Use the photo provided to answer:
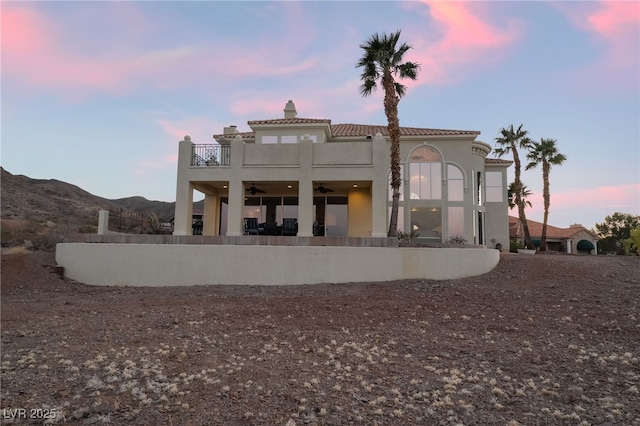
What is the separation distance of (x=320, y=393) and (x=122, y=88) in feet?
64.8

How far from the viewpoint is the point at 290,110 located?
24688 millimetres

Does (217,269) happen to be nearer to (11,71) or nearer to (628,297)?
(11,71)

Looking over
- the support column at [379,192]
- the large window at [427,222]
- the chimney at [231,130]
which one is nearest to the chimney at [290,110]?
the chimney at [231,130]

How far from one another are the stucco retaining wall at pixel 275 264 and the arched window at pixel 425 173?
33.2 ft

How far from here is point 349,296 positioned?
1047 centimetres

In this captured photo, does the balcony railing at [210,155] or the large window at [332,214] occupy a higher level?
the balcony railing at [210,155]

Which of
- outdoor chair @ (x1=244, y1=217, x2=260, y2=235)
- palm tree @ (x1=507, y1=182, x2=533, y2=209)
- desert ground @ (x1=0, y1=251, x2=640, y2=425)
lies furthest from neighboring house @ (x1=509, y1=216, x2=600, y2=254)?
desert ground @ (x1=0, y1=251, x2=640, y2=425)

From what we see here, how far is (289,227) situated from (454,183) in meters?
11.2

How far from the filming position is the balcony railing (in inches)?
Answer: 669

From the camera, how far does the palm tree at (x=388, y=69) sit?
17.4m

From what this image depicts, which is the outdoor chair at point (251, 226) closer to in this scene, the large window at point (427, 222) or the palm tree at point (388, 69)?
the palm tree at point (388, 69)

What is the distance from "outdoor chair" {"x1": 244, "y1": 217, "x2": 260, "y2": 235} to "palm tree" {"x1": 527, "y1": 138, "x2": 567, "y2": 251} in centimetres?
2294

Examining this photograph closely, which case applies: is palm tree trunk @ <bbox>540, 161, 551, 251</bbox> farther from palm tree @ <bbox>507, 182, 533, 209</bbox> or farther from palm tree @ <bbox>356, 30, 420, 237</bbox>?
palm tree @ <bbox>356, 30, 420, 237</bbox>

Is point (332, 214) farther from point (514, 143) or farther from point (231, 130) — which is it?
point (514, 143)
